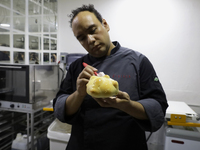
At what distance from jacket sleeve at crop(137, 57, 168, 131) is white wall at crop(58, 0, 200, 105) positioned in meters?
1.45

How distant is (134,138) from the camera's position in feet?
2.56

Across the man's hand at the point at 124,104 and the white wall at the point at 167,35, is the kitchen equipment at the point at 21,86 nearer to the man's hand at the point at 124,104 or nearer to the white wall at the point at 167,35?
the white wall at the point at 167,35

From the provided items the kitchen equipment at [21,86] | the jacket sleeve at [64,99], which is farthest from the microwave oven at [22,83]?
the jacket sleeve at [64,99]

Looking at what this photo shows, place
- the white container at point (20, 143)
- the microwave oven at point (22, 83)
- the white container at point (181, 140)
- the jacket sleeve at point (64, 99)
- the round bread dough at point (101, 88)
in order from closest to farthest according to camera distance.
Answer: the round bread dough at point (101, 88), the jacket sleeve at point (64, 99), the white container at point (181, 140), the microwave oven at point (22, 83), the white container at point (20, 143)

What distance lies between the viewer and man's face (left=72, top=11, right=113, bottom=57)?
732 millimetres

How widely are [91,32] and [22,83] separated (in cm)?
144

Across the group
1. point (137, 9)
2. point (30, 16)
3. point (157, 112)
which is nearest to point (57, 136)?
point (157, 112)

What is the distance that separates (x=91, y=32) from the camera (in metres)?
0.76

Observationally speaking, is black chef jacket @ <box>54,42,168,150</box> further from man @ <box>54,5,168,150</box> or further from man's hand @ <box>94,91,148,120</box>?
man's hand @ <box>94,91,148,120</box>

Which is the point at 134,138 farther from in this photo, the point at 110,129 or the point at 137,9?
the point at 137,9

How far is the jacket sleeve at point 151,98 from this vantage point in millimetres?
654

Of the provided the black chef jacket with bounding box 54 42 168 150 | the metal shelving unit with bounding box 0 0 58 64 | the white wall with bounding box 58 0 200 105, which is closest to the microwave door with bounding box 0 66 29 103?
the metal shelving unit with bounding box 0 0 58 64

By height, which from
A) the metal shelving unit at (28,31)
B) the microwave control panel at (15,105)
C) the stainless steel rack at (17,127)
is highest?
the metal shelving unit at (28,31)

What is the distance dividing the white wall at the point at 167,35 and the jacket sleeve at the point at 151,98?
1450 mm
